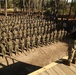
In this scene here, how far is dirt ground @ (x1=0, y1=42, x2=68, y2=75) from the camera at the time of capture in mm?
8039

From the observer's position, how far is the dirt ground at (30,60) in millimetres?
8039

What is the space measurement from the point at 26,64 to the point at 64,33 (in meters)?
6.33

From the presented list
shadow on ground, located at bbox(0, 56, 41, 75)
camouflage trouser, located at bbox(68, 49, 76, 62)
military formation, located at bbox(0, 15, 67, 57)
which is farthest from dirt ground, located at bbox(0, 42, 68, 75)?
camouflage trouser, located at bbox(68, 49, 76, 62)

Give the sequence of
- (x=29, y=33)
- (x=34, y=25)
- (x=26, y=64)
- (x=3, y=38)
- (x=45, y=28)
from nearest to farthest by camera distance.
→ (x=26, y=64), (x=3, y=38), (x=29, y=33), (x=45, y=28), (x=34, y=25)

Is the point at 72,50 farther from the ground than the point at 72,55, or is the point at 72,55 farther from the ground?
the point at 72,50

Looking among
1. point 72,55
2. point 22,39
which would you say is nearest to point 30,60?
point 22,39

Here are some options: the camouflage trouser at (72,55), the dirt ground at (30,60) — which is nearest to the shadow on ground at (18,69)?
the dirt ground at (30,60)

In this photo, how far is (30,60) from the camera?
363 inches

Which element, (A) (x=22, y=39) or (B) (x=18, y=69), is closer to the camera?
(B) (x=18, y=69)

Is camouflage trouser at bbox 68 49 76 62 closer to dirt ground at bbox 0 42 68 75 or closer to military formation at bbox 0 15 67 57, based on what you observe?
dirt ground at bbox 0 42 68 75

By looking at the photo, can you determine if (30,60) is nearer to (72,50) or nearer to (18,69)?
(18,69)

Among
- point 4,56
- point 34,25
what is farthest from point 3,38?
point 34,25

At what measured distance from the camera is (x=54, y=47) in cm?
1169

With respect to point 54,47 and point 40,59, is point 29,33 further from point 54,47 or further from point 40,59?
point 40,59
